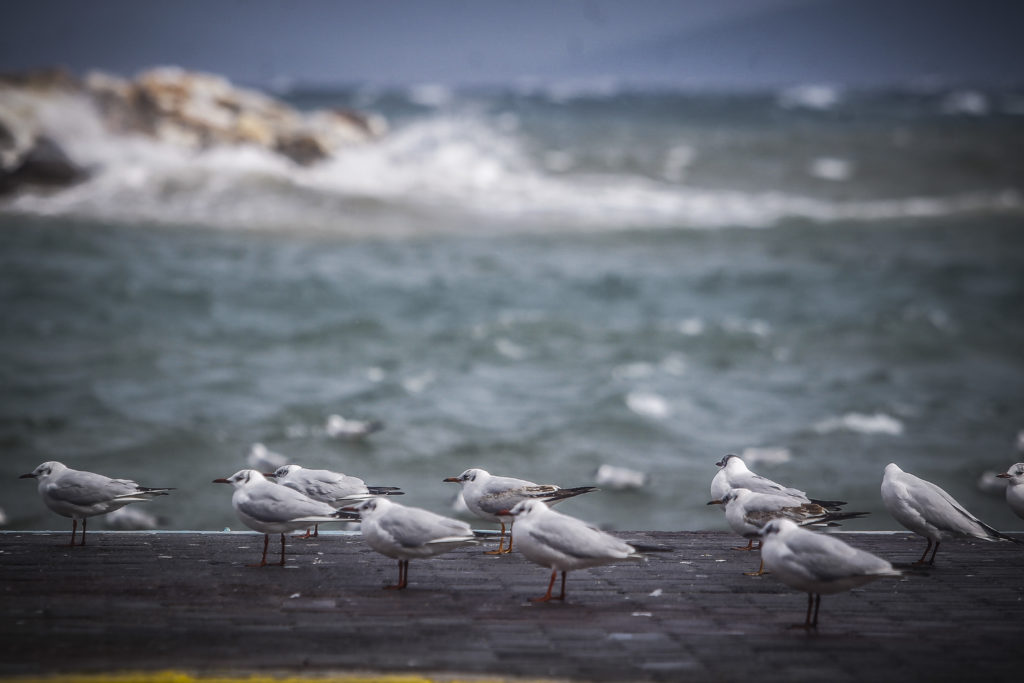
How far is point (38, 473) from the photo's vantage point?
257 inches

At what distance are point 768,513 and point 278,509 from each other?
291cm

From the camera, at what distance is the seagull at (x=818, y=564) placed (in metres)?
5.24

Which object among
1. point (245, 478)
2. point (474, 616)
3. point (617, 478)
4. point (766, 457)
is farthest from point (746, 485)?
point (766, 457)

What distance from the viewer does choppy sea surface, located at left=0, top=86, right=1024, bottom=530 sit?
42.0 ft

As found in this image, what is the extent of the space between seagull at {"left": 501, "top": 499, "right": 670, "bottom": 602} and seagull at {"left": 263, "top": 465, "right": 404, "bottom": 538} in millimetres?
1175

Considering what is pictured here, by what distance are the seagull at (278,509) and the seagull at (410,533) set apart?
0.34 m

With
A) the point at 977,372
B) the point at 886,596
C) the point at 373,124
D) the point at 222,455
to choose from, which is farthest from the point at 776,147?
the point at 886,596

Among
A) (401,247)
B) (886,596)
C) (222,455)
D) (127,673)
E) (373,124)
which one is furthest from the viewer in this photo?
(373,124)

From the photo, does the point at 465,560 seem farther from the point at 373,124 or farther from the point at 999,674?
the point at 373,124

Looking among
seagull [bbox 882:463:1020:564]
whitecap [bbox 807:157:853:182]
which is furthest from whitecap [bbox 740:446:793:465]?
whitecap [bbox 807:157:853:182]

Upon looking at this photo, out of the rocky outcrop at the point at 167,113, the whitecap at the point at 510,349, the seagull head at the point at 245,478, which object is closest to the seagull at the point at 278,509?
the seagull head at the point at 245,478

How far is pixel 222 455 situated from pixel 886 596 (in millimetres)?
8807

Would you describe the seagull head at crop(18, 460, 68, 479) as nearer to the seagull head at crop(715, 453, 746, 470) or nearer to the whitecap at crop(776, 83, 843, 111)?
the seagull head at crop(715, 453, 746, 470)

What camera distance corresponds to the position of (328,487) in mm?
6641
